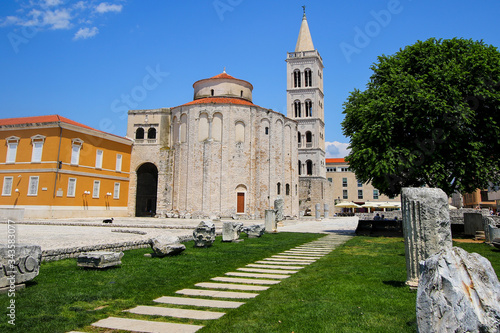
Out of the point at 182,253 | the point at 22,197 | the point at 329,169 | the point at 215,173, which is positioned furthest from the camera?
the point at 329,169

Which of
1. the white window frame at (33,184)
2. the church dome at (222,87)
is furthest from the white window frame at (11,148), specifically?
the church dome at (222,87)

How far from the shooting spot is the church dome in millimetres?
38625

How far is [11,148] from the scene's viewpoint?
90.5 feet

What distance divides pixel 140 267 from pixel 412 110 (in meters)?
12.9

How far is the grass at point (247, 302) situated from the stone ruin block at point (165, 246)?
1.17 ft

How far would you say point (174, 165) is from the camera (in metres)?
35.5

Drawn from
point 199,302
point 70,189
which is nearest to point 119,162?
point 70,189

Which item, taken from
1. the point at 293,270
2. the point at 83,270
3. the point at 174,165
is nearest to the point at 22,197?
the point at 174,165

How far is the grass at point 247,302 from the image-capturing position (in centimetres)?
377

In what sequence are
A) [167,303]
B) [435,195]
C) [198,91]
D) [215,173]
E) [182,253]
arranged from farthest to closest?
[198,91] < [215,173] < [182,253] < [435,195] < [167,303]

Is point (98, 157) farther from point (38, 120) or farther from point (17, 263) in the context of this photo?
point (17, 263)

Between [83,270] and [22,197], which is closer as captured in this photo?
[83,270]

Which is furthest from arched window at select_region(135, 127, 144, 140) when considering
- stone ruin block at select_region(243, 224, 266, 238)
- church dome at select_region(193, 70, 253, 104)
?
stone ruin block at select_region(243, 224, 266, 238)

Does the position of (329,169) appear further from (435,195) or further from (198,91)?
(435,195)
